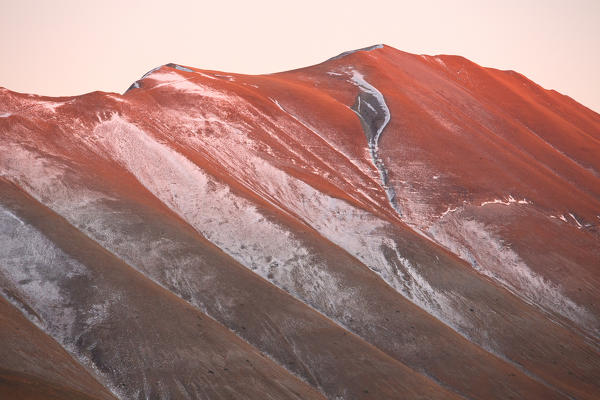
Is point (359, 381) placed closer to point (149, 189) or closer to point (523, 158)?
point (149, 189)

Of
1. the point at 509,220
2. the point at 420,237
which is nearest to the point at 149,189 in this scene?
the point at 420,237

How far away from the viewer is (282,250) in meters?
63.2

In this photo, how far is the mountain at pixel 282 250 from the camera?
1799 inches

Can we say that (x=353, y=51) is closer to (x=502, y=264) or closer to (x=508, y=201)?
(x=508, y=201)

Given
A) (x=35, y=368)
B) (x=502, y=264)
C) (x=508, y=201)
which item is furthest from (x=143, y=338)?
(x=508, y=201)

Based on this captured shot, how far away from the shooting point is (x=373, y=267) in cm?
6819

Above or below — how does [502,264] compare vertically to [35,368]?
above

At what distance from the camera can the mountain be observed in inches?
1799

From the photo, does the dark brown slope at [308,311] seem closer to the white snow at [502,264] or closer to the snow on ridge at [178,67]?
the white snow at [502,264]

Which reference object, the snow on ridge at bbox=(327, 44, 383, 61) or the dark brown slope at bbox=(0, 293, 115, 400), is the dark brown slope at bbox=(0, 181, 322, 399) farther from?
the snow on ridge at bbox=(327, 44, 383, 61)

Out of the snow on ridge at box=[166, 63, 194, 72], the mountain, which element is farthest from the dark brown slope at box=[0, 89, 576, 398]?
the snow on ridge at box=[166, 63, 194, 72]

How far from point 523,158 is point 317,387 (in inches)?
2850

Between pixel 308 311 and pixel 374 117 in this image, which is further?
pixel 374 117

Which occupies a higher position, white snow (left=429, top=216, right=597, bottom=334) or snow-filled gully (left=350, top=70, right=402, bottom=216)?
snow-filled gully (left=350, top=70, right=402, bottom=216)
